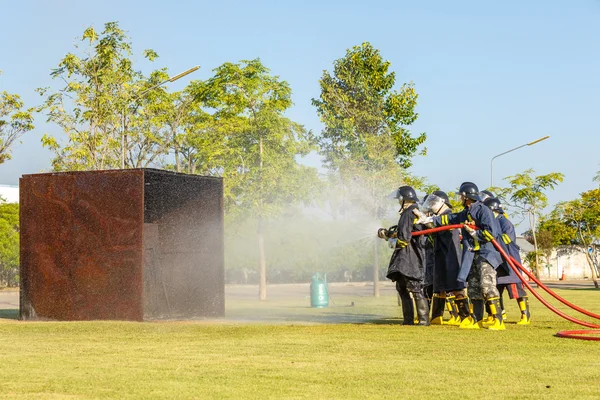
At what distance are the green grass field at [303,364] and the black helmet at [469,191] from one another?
218 cm

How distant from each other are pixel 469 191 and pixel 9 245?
134 ft

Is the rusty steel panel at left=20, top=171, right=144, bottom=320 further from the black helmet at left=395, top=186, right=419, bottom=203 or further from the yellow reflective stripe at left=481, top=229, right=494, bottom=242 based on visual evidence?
the yellow reflective stripe at left=481, top=229, right=494, bottom=242

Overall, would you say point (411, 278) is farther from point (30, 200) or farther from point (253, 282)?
point (253, 282)

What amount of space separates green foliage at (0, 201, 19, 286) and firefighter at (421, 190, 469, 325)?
3863cm

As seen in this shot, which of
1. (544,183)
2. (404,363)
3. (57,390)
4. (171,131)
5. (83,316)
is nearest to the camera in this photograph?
(57,390)

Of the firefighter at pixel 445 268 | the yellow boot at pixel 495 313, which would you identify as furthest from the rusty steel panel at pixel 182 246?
the yellow boot at pixel 495 313

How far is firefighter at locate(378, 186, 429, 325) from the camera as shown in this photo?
14.2m

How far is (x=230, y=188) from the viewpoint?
31641mm

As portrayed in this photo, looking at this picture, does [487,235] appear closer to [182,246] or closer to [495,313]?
[495,313]

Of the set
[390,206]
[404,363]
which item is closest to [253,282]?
[390,206]

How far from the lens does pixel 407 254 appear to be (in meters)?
14.4

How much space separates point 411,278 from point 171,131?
73.7 feet

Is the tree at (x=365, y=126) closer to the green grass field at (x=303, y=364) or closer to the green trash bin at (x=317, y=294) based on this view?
the green trash bin at (x=317, y=294)

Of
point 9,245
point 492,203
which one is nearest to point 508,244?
point 492,203
